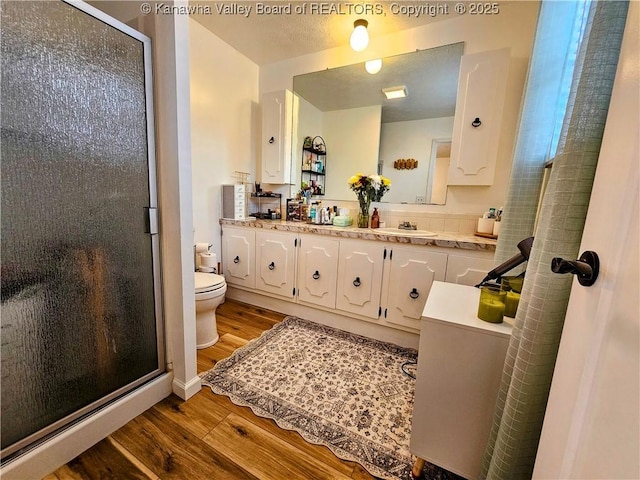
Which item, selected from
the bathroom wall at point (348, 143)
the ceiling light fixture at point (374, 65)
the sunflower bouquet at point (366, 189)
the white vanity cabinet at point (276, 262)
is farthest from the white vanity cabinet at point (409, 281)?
the ceiling light fixture at point (374, 65)

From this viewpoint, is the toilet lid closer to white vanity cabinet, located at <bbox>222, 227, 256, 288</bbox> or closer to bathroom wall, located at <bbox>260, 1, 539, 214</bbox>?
white vanity cabinet, located at <bbox>222, 227, 256, 288</bbox>

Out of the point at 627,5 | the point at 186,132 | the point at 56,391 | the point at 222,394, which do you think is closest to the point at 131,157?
the point at 186,132

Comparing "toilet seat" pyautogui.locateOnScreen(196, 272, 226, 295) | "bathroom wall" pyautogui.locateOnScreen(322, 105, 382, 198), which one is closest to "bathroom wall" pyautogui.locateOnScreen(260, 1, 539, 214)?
"bathroom wall" pyautogui.locateOnScreen(322, 105, 382, 198)

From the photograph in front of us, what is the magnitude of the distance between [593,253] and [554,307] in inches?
7.5

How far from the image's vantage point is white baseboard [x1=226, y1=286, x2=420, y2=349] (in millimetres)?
1929

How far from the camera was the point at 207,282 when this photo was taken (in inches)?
70.3

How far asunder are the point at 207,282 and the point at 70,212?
0.91 m

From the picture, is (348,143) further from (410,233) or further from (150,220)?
(150,220)

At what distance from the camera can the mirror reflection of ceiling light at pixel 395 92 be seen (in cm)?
218

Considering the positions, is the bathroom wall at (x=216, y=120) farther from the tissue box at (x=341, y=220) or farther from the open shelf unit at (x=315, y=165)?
the tissue box at (x=341, y=220)

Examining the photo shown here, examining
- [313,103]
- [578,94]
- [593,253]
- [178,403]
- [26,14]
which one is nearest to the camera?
[593,253]

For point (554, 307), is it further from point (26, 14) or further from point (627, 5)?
point (26, 14)

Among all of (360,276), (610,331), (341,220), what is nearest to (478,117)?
(341,220)

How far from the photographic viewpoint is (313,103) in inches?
101
